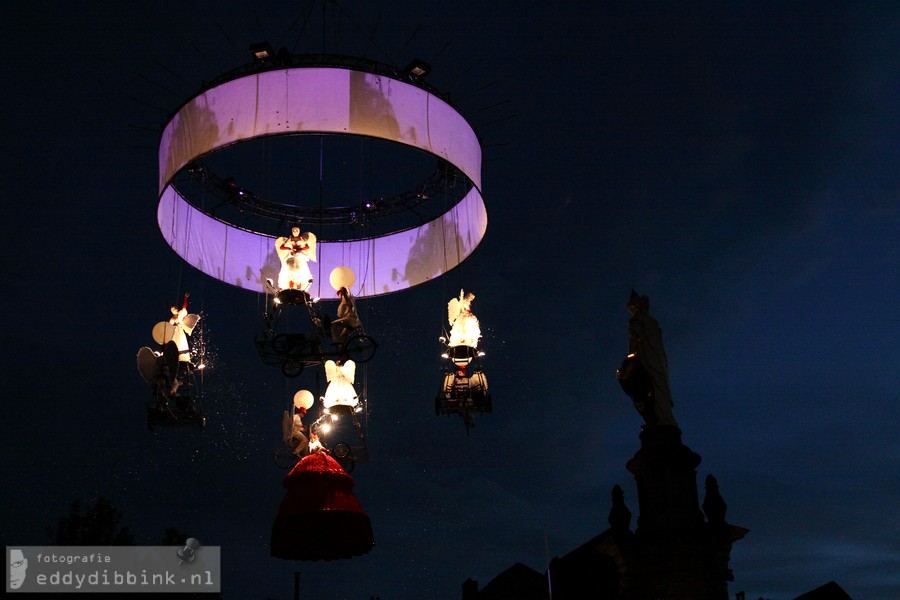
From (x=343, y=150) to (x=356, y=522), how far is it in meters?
6.88

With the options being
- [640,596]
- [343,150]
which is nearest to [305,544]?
[640,596]

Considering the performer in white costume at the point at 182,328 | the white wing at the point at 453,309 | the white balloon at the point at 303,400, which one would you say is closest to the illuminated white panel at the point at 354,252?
the white wing at the point at 453,309

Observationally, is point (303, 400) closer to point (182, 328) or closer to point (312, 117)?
point (182, 328)

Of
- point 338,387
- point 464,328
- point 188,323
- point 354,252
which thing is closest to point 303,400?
point 338,387

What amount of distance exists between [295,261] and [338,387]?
181cm

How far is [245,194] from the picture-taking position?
44.7ft

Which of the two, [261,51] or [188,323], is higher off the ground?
[261,51]

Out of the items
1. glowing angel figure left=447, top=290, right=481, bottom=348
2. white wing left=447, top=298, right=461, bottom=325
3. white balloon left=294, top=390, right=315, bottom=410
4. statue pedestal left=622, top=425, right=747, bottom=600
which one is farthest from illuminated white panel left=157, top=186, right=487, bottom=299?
statue pedestal left=622, top=425, right=747, bottom=600

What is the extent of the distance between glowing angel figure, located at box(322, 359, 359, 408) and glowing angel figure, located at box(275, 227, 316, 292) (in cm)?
122

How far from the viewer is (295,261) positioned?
37.5ft

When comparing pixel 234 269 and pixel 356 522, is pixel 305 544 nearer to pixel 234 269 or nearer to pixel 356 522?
pixel 356 522

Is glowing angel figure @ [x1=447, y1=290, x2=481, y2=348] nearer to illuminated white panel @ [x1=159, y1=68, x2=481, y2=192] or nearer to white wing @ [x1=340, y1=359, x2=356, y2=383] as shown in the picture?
white wing @ [x1=340, y1=359, x2=356, y2=383]

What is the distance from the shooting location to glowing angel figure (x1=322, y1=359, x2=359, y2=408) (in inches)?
472

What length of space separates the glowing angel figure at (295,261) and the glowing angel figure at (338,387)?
1.22 m
